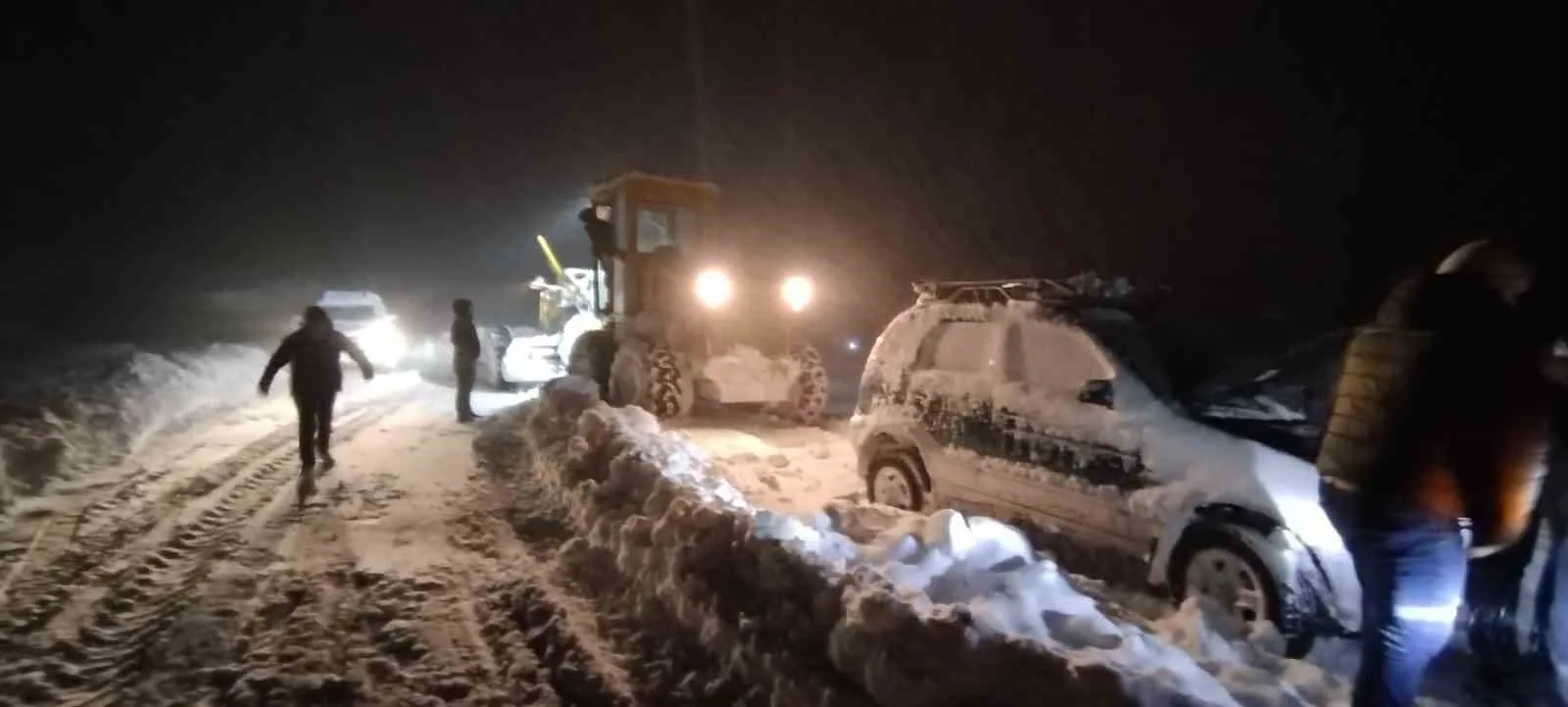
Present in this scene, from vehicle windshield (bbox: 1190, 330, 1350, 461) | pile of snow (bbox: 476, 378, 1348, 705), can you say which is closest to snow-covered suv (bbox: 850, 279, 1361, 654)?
vehicle windshield (bbox: 1190, 330, 1350, 461)

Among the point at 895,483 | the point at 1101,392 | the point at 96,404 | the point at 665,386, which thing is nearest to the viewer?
the point at 1101,392

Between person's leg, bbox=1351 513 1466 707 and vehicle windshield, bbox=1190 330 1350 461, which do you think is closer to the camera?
person's leg, bbox=1351 513 1466 707

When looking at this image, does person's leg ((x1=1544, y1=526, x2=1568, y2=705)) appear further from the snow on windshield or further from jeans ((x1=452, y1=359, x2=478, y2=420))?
jeans ((x1=452, y1=359, x2=478, y2=420))

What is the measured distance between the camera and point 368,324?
64.7ft

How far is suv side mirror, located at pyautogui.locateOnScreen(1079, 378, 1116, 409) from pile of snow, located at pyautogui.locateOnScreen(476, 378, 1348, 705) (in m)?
0.88

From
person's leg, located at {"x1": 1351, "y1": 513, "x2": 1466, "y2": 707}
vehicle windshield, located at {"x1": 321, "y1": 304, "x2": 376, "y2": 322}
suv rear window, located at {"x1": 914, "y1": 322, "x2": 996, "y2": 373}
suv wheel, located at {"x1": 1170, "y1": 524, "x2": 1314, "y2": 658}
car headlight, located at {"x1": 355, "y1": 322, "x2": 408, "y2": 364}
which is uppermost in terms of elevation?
vehicle windshield, located at {"x1": 321, "y1": 304, "x2": 376, "y2": 322}

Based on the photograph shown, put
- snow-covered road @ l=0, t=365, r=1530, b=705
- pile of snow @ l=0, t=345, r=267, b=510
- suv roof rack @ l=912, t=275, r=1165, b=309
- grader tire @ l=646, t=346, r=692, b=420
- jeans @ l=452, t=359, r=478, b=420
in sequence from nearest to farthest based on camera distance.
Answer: snow-covered road @ l=0, t=365, r=1530, b=705, suv roof rack @ l=912, t=275, r=1165, b=309, pile of snow @ l=0, t=345, r=267, b=510, grader tire @ l=646, t=346, r=692, b=420, jeans @ l=452, t=359, r=478, b=420

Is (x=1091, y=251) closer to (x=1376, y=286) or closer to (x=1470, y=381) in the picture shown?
(x=1376, y=286)

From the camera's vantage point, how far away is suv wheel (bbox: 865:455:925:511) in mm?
7164

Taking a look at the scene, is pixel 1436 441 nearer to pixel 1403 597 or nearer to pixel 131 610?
pixel 1403 597

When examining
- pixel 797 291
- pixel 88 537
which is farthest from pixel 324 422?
pixel 797 291

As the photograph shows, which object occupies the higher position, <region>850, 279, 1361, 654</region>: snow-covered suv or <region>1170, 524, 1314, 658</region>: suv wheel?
Answer: <region>850, 279, 1361, 654</region>: snow-covered suv

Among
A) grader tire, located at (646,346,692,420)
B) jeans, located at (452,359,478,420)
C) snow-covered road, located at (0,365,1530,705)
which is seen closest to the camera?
snow-covered road, located at (0,365,1530,705)

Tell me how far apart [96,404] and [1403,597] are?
12.2 m
